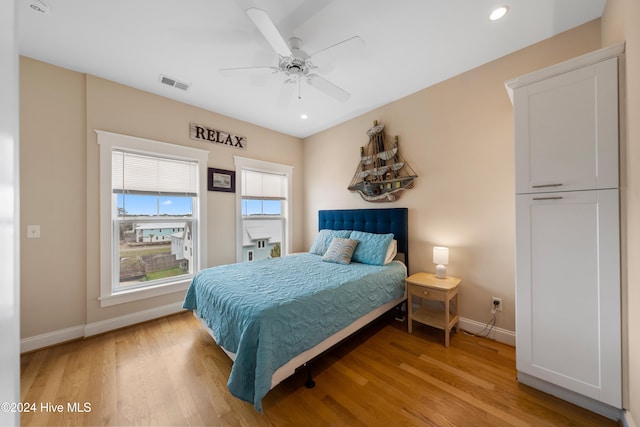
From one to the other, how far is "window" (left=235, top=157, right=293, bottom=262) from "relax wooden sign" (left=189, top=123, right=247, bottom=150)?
9.1 inches

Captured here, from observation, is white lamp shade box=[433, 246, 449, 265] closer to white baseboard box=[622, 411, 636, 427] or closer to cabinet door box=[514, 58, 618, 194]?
cabinet door box=[514, 58, 618, 194]

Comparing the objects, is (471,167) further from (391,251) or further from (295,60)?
(295,60)

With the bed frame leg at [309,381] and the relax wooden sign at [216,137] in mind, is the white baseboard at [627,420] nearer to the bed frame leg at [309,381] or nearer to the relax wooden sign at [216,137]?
the bed frame leg at [309,381]

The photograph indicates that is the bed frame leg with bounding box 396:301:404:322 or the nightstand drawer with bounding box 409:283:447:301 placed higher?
the nightstand drawer with bounding box 409:283:447:301

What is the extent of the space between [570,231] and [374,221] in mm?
1922

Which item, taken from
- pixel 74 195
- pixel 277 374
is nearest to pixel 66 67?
pixel 74 195

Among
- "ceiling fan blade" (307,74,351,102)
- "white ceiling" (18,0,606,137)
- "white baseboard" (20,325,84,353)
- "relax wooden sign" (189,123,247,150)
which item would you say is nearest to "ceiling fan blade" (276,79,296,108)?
"white ceiling" (18,0,606,137)

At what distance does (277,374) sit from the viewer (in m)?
1.54

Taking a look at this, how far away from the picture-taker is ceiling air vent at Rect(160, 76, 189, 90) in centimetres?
254

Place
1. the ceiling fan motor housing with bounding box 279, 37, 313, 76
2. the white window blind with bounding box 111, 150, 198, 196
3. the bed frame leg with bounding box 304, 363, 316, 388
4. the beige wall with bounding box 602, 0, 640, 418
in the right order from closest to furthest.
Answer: the beige wall with bounding box 602, 0, 640, 418 → the bed frame leg with bounding box 304, 363, 316, 388 → the ceiling fan motor housing with bounding box 279, 37, 313, 76 → the white window blind with bounding box 111, 150, 198, 196

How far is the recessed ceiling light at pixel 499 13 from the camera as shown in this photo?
1.72 meters

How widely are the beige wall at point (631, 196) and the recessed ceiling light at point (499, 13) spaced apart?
59 centimetres

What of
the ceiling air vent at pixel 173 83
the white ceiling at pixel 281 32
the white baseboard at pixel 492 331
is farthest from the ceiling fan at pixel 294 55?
the white baseboard at pixel 492 331

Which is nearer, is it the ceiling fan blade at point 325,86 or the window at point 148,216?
the ceiling fan blade at point 325,86
